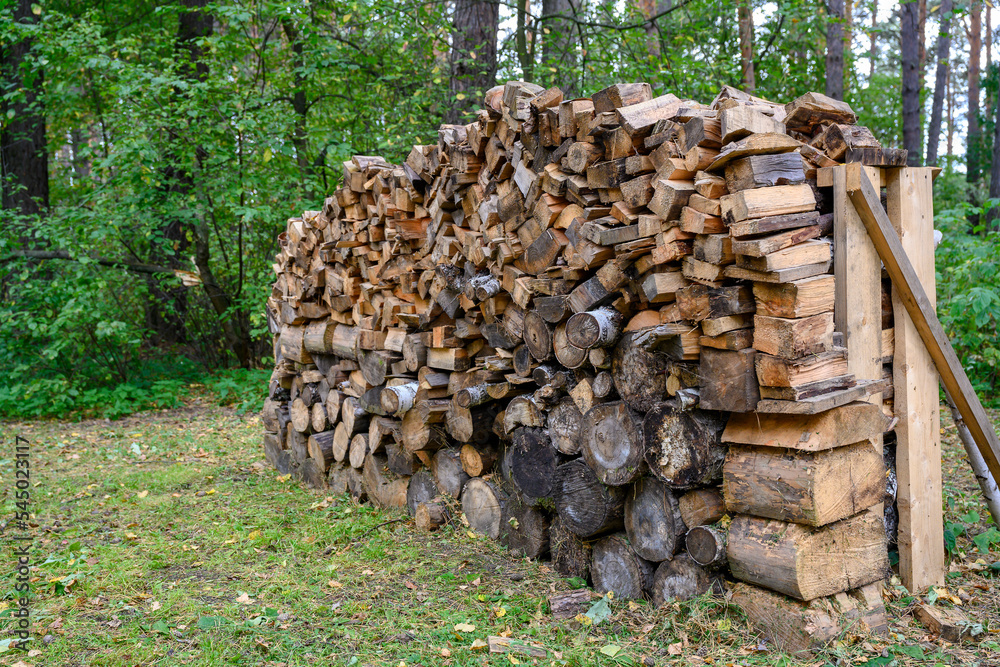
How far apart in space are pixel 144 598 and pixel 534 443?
2045mm

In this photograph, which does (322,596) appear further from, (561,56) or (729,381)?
(561,56)

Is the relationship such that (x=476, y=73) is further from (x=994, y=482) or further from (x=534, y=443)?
(x=994, y=482)

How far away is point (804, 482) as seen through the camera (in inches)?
98.9

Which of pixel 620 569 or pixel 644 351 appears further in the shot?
pixel 620 569

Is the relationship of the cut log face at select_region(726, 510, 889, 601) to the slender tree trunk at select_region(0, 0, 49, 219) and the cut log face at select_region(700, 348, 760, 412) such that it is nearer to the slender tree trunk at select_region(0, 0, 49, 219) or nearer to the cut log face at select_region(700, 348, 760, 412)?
the cut log face at select_region(700, 348, 760, 412)

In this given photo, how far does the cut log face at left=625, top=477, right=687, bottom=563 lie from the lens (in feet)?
9.51

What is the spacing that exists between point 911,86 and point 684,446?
944cm

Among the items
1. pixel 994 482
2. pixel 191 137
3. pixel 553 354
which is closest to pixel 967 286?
pixel 994 482

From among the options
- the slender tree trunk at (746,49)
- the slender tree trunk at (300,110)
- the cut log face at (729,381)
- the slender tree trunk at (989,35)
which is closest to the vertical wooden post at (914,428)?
the cut log face at (729,381)

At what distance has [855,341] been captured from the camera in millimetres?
2789

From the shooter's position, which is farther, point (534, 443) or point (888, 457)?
point (534, 443)

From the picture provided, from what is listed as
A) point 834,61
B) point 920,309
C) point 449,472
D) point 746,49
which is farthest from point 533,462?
point 834,61

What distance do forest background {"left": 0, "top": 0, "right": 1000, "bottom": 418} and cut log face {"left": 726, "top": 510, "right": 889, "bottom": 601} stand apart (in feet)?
16.6

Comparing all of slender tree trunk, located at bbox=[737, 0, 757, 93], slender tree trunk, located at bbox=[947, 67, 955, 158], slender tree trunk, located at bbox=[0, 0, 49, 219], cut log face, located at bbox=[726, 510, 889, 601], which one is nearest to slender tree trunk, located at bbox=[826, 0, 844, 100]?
slender tree trunk, located at bbox=[737, 0, 757, 93]
